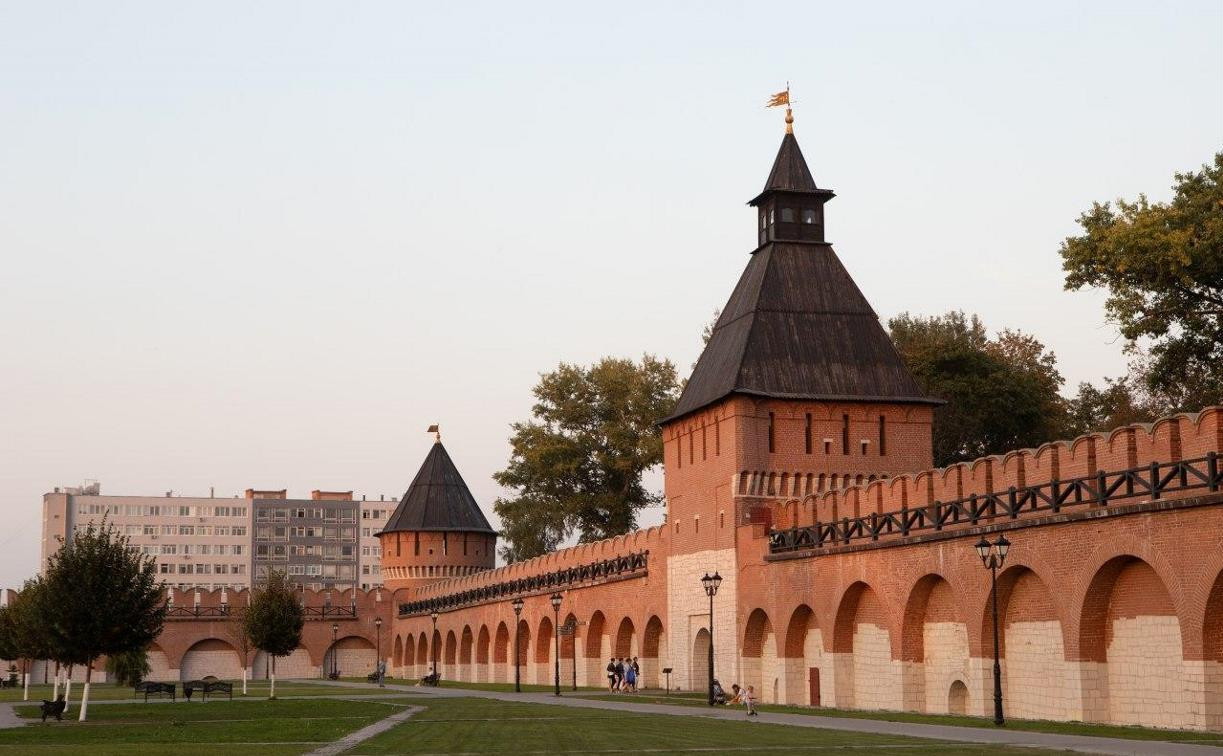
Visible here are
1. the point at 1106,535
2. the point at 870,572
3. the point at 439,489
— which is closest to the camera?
the point at 1106,535

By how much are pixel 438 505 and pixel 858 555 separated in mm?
50898

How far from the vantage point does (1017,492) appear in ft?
94.9

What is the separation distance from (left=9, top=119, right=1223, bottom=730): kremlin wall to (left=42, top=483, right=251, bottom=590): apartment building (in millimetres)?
81941

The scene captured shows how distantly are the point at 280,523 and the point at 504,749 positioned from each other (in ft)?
435

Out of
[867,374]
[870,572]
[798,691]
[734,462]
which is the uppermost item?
[867,374]

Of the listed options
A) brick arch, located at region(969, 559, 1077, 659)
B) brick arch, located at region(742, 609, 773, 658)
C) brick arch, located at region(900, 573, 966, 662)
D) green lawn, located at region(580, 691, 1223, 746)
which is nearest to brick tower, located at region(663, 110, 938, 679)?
brick arch, located at region(742, 609, 773, 658)

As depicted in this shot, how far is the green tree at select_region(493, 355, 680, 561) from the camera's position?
7581 centimetres

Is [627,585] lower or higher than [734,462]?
lower

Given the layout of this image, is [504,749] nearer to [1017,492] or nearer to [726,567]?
[1017,492]

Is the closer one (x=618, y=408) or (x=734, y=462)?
(x=734, y=462)

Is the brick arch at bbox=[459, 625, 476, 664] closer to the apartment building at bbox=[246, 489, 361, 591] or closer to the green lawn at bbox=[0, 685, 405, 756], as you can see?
the green lawn at bbox=[0, 685, 405, 756]

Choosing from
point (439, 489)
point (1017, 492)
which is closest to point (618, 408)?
point (439, 489)

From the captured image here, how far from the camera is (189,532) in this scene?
150 meters

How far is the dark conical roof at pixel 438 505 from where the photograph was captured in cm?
8289
